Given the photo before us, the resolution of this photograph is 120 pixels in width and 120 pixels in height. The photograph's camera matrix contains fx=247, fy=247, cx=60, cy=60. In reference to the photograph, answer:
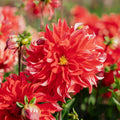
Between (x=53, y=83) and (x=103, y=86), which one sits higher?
(x=53, y=83)

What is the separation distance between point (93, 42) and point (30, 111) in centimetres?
36

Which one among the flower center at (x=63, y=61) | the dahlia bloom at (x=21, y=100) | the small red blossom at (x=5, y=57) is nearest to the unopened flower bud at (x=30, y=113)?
the dahlia bloom at (x=21, y=100)

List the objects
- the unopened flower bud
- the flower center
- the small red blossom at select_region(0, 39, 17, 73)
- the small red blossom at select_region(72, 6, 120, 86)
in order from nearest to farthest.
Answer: the unopened flower bud, the flower center, the small red blossom at select_region(0, 39, 17, 73), the small red blossom at select_region(72, 6, 120, 86)

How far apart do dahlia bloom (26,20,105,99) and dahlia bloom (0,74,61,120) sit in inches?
1.6

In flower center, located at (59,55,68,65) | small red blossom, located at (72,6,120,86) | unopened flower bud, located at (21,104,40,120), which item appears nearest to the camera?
unopened flower bud, located at (21,104,40,120)

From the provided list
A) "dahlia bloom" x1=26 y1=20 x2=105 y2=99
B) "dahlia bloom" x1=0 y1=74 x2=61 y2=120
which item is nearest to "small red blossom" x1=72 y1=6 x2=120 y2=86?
"dahlia bloom" x1=26 y1=20 x2=105 y2=99

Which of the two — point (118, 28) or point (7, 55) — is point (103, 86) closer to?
point (7, 55)

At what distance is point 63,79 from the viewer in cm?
92

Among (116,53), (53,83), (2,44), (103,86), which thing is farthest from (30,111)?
(116,53)

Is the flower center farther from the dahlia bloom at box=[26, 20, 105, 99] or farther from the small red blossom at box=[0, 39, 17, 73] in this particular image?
the small red blossom at box=[0, 39, 17, 73]

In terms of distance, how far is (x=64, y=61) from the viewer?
0.96 meters

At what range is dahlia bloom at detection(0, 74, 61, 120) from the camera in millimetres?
923

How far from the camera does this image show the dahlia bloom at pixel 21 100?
92cm

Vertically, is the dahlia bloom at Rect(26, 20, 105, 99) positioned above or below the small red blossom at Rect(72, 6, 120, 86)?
above
